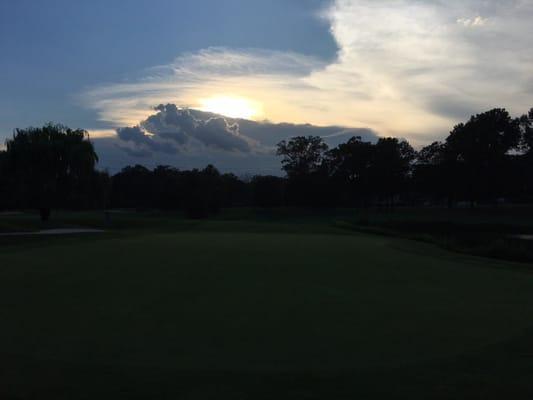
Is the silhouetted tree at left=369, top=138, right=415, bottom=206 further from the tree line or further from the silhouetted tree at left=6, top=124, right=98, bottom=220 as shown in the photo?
the silhouetted tree at left=6, top=124, right=98, bottom=220

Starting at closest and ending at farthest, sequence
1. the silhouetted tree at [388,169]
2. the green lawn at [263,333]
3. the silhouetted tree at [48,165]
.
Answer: the green lawn at [263,333] < the silhouetted tree at [48,165] < the silhouetted tree at [388,169]

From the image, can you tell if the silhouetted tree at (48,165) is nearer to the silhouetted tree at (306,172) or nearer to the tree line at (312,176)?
the tree line at (312,176)

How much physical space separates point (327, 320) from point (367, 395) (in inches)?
110

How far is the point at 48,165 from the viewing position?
3725cm

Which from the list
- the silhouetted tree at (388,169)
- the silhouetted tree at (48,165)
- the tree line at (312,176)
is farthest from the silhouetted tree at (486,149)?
the silhouetted tree at (48,165)

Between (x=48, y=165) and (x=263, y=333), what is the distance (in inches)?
1366

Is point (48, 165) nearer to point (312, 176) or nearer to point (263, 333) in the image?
point (263, 333)

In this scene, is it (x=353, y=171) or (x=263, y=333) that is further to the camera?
(x=353, y=171)

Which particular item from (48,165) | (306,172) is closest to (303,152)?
(306,172)

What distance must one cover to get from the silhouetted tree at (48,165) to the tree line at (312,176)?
2.7 inches

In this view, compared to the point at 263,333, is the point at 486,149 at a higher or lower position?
higher

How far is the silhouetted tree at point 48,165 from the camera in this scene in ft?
121

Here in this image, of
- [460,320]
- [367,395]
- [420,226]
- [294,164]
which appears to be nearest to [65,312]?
[367,395]

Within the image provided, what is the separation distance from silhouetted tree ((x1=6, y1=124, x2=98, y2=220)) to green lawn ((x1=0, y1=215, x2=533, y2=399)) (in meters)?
26.3
